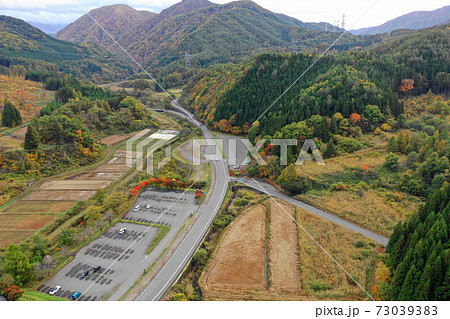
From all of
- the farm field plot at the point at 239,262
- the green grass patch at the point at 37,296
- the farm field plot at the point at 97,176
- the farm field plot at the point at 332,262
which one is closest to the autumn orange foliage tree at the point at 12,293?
the green grass patch at the point at 37,296

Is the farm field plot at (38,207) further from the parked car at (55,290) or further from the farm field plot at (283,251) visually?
the farm field plot at (283,251)

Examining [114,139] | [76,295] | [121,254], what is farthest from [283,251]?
[114,139]

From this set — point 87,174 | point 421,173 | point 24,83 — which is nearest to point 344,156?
point 421,173

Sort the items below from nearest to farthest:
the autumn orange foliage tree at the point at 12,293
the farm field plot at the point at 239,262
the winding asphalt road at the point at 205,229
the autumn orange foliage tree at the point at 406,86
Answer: the autumn orange foliage tree at the point at 12,293
the farm field plot at the point at 239,262
the winding asphalt road at the point at 205,229
the autumn orange foliage tree at the point at 406,86

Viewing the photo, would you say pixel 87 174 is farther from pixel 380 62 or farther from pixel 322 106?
pixel 380 62

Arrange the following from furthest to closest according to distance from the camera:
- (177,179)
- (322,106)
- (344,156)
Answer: (322,106), (344,156), (177,179)

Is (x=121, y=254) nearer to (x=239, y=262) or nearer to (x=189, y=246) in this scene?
(x=189, y=246)
